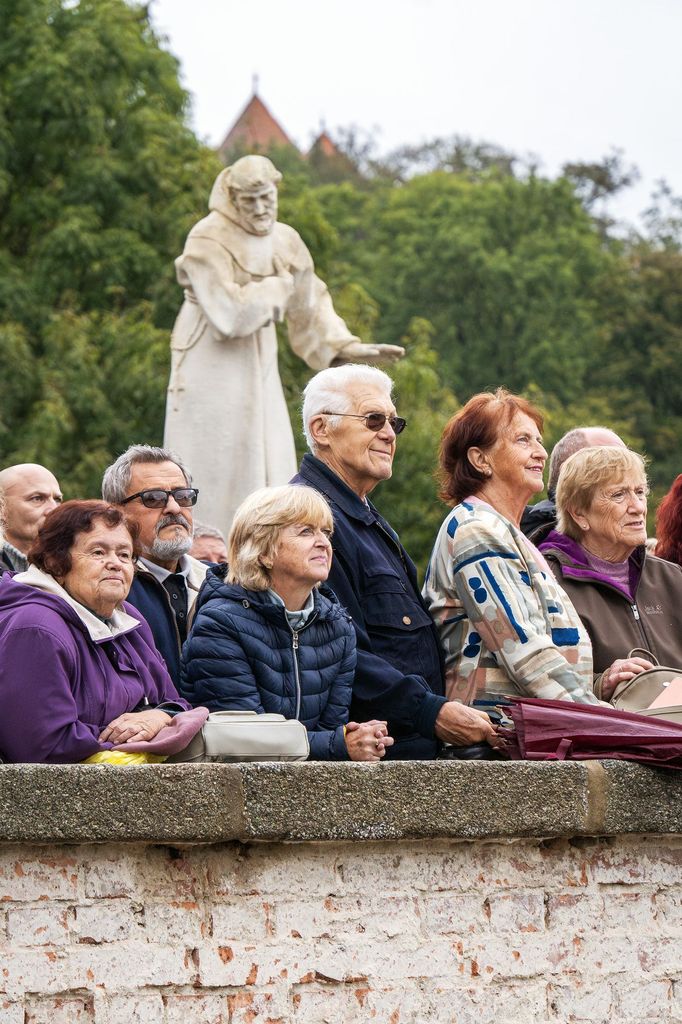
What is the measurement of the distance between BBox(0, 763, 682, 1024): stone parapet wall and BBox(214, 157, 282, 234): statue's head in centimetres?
621

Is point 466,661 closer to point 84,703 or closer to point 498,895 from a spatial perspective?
point 498,895

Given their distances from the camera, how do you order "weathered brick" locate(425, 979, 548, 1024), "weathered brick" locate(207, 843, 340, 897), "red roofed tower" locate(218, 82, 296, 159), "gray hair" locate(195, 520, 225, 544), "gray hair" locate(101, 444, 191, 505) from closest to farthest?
1. "weathered brick" locate(207, 843, 340, 897)
2. "weathered brick" locate(425, 979, 548, 1024)
3. "gray hair" locate(101, 444, 191, 505)
4. "gray hair" locate(195, 520, 225, 544)
5. "red roofed tower" locate(218, 82, 296, 159)

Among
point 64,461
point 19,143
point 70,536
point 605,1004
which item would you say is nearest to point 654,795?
point 605,1004

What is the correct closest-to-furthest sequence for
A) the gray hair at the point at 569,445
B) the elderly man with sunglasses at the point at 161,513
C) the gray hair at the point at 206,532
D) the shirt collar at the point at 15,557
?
the elderly man with sunglasses at the point at 161,513 → the shirt collar at the point at 15,557 → the gray hair at the point at 569,445 → the gray hair at the point at 206,532

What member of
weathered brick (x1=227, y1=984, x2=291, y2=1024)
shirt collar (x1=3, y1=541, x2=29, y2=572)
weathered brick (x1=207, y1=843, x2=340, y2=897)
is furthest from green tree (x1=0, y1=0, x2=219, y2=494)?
weathered brick (x1=227, y1=984, x2=291, y2=1024)

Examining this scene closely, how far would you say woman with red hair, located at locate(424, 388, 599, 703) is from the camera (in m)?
5.47

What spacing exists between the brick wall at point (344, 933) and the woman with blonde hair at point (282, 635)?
19.8 inches

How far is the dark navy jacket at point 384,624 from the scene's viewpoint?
17.7ft

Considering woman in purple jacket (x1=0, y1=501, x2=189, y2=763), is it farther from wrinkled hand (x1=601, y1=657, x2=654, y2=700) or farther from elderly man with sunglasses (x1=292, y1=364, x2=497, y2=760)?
wrinkled hand (x1=601, y1=657, x2=654, y2=700)

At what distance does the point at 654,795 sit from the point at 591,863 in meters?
0.26

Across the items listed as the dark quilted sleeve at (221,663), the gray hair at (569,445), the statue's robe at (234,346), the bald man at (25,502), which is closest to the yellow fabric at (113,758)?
the dark quilted sleeve at (221,663)

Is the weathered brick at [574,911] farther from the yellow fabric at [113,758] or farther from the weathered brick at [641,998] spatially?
the yellow fabric at [113,758]

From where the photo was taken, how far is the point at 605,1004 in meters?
5.00

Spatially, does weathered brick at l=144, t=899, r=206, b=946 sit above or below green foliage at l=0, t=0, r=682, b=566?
below
